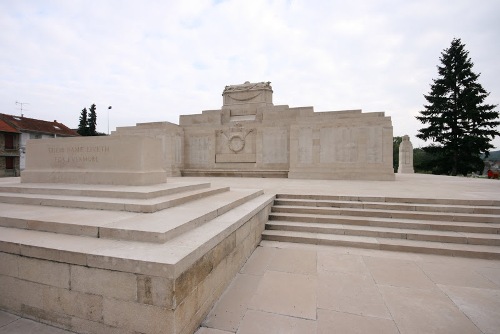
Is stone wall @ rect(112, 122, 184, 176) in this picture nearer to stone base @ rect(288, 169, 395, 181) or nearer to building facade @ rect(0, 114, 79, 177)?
stone base @ rect(288, 169, 395, 181)

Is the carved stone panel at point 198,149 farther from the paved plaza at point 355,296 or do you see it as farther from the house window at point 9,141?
the house window at point 9,141

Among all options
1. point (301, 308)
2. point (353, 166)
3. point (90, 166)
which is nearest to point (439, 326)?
point (301, 308)

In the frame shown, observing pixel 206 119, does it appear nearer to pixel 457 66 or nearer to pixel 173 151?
pixel 173 151

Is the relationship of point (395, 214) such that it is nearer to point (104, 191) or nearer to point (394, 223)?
point (394, 223)

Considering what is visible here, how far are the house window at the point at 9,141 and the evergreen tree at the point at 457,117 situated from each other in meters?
52.2

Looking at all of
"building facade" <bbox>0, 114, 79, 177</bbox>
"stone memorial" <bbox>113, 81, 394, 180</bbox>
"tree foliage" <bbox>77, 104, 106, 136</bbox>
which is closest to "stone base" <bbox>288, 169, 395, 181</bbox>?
"stone memorial" <bbox>113, 81, 394, 180</bbox>

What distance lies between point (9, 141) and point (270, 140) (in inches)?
1410

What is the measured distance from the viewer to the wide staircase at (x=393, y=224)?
496 centimetres

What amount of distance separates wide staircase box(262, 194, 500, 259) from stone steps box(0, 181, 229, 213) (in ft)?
7.62

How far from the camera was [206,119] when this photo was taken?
18453mm

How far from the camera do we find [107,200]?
4527 mm

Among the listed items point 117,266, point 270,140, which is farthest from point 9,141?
point 117,266

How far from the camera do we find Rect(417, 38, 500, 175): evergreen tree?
87.1 feet

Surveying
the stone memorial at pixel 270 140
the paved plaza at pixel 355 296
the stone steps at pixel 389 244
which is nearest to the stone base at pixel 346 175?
the stone memorial at pixel 270 140
